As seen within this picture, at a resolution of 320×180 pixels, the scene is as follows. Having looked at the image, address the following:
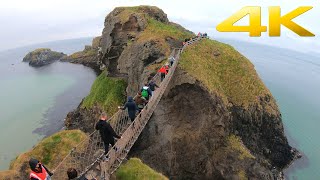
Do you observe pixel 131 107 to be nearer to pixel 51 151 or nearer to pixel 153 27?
pixel 51 151

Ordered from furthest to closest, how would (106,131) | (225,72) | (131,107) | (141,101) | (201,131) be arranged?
1. (225,72)
2. (201,131)
3. (141,101)
4. (131,107)
5. (106,131)

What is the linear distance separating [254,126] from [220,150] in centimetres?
724

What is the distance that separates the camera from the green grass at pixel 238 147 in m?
36.1

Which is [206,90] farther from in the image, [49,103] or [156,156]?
[49,103]

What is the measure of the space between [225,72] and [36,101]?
48.8 m

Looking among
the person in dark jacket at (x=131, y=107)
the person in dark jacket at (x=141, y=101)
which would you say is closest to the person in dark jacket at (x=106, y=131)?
the person in dark jacket at (x=131, y=107)

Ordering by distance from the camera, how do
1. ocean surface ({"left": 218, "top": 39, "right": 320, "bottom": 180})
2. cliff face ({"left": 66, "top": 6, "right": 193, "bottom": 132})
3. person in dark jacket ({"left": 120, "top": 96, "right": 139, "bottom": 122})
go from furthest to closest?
ocean surface ({"left": 218, "top": 39, "right": 320, "bottom": 180}), cliff face ({"left": 66, "top": 6, "right": 193, "bottom": 132}), person in dark jacket ({"left": 120, "top": 96, "right": 139, "bottom": 122})

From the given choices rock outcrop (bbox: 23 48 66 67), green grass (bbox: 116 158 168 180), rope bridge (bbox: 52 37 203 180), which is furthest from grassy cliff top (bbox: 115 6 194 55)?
rock outcrop (bbox: 23 48 66 67)

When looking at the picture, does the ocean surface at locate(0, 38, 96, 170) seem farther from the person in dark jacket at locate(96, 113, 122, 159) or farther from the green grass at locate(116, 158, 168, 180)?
the person in dark jacket at locate(96, 113, 122, 159)

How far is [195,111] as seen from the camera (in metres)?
35.2

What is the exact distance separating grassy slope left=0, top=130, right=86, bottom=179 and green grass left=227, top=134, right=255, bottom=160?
17.2 meters

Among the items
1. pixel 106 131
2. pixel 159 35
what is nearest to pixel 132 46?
pixel 159 35

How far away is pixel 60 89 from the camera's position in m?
83.9

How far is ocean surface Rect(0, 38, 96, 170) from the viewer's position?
5338cm
